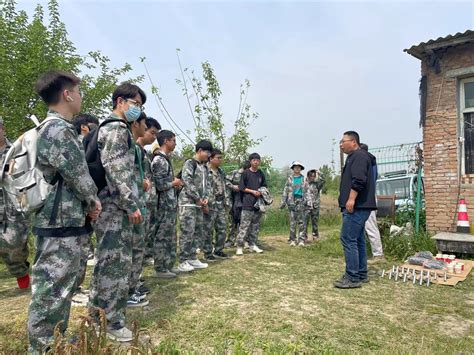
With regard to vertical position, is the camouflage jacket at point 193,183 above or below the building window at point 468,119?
below

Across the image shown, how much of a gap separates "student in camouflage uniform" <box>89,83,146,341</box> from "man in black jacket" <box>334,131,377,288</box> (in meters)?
2.80

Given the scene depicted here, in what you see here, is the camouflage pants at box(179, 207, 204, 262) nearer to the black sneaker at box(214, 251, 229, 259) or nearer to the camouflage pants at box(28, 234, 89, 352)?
the black sneaker at box(214, 251, 229, 259)

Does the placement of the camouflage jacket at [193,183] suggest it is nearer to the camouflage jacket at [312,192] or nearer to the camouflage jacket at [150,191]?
the camouflage jacket at [150,191]

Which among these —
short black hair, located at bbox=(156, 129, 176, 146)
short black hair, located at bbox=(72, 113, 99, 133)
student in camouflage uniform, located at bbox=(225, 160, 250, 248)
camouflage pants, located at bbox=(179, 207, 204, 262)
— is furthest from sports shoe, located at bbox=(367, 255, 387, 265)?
short black hair, located at bbox=(72, 113, 99, 133)

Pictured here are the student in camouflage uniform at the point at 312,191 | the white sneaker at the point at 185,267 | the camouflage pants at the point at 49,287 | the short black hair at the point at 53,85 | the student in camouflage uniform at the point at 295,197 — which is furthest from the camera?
the student in camouflage uniform at the point at 312,191

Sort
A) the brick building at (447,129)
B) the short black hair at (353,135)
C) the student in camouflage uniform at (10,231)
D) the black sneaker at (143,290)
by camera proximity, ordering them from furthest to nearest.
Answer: the brick building at (447,129), the short black hair at (353,135), the black sneaker at (143,290), the student in camouflage uniform at (10,231)

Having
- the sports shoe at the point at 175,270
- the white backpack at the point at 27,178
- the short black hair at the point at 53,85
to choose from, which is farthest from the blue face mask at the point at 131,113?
the sports shoe at the point at 175,270

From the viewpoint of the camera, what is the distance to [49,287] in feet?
7.46

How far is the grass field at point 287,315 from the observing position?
9.30ft

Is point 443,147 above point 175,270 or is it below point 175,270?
above

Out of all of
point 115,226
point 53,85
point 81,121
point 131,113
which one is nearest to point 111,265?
point 115,226

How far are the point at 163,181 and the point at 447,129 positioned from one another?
5.36 metres

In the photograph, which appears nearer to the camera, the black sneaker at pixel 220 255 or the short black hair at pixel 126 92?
the short black hair at pixel 126 92

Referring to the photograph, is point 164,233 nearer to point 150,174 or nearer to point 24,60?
point 150,174
